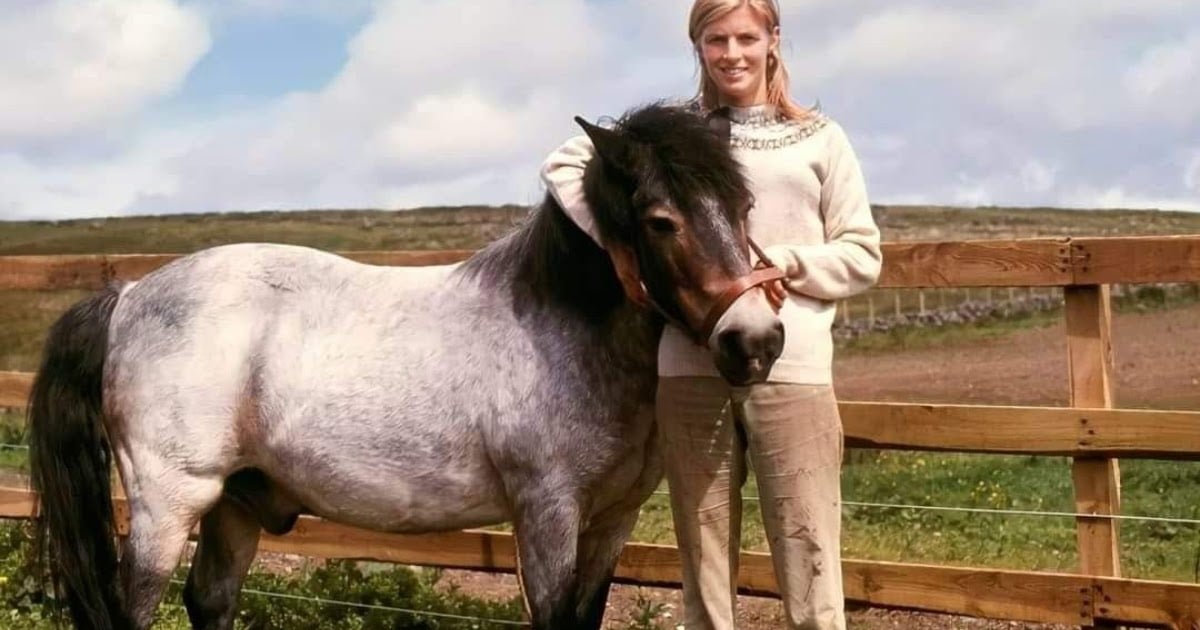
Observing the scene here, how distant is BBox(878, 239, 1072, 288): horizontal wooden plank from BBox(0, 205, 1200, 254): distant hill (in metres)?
23.1

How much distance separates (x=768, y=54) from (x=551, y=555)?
4.55ft

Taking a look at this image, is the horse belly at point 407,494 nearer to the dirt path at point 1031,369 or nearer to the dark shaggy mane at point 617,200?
the dark shaggy mane at point 617,200

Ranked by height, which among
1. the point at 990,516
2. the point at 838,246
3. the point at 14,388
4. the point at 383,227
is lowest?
the point at 990,516

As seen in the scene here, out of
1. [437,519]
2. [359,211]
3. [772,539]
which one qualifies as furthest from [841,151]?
[359,211]

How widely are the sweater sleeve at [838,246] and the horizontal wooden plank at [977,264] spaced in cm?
139

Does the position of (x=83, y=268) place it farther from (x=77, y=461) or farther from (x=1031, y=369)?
(x=1031, y=369)

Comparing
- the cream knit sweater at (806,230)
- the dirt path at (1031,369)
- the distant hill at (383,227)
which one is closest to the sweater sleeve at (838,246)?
the cream knit sweater at (806,230)

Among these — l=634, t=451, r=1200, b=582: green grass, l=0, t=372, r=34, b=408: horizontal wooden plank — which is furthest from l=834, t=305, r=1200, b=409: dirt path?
l=0, t=372, r=34, b=408: horizontal wooden plank

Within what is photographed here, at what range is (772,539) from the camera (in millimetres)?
3205

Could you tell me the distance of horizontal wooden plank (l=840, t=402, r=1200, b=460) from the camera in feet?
14.2

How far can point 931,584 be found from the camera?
4738 millimetres

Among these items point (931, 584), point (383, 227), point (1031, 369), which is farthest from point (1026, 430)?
point (383, 227)

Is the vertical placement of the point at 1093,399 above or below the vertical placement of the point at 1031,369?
above

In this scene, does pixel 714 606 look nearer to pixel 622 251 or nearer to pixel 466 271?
pixel 622 251
